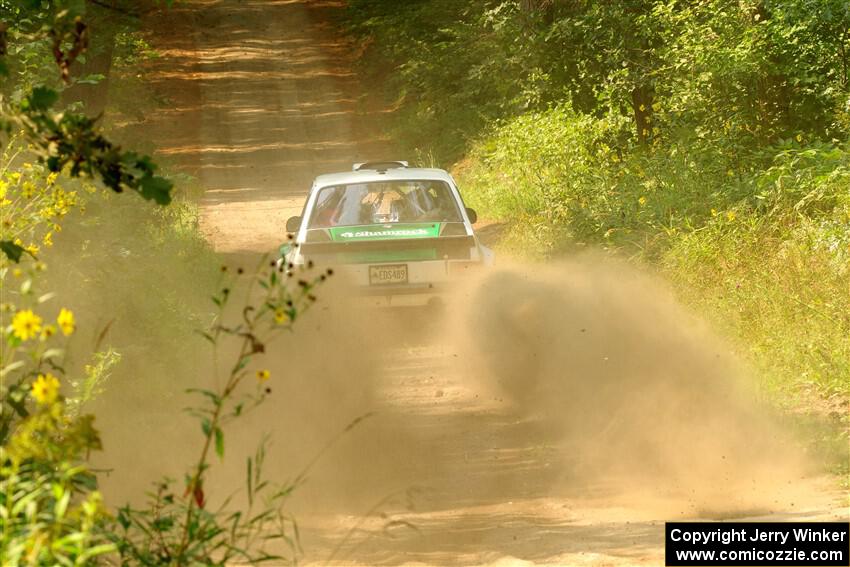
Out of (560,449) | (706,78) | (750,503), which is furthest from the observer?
(706,78)

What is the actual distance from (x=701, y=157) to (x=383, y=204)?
478cm

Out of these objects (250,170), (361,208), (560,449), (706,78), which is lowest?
(560,449)

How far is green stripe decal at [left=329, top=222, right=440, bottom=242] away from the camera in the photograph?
1157 cm

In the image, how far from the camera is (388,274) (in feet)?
37.4

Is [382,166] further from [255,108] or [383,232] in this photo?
[255,108]

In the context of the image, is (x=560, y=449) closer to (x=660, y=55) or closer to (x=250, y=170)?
(x=660, y=55)

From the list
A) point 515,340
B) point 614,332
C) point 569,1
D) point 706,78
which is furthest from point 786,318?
point 569,1

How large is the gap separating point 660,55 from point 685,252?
4438 mm

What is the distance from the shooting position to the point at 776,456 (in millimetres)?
8602

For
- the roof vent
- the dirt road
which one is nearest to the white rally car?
A: the roof vent

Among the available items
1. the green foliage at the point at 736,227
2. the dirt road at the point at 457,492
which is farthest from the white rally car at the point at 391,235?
the green foliage at the point at 736,227

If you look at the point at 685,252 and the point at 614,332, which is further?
the point at 685,252

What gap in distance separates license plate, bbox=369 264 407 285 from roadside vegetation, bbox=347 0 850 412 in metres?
2.86

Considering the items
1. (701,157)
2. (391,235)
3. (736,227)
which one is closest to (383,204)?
(391,235)
